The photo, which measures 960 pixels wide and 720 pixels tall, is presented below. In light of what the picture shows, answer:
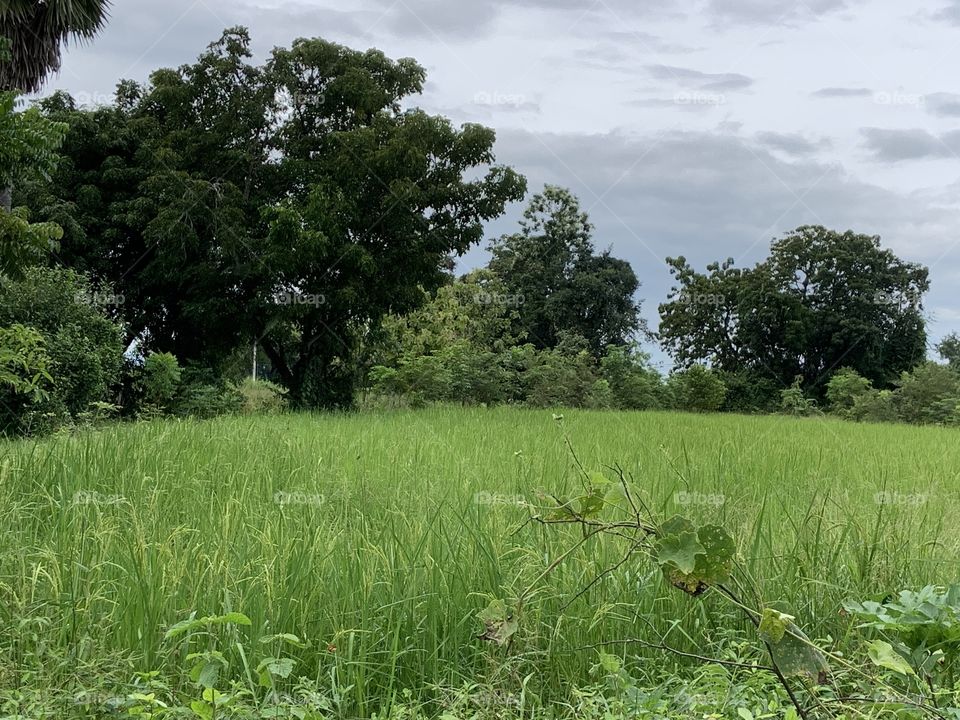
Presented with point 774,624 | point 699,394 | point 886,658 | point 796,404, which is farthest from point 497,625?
point 796,404

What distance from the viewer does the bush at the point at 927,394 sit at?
1792 centimetres

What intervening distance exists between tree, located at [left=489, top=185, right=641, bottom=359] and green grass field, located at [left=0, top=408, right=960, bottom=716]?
2441cm

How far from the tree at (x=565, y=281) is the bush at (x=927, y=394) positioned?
1200 centimetres

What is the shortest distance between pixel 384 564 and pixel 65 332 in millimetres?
11014

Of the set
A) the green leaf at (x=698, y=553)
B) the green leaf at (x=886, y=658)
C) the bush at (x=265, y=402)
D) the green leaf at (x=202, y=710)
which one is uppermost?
the green leaf at (x=698, y=553)

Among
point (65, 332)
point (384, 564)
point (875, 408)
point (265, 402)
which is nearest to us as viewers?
point (384, 564)

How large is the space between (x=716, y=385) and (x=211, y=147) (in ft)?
47.3

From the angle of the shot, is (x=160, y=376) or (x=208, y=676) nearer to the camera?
(x=208, y=676)

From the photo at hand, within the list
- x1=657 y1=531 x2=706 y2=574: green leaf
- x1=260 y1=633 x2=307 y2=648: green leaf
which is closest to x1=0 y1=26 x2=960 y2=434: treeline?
x1=260 y1=633 x2=307 y2=648: green leaf

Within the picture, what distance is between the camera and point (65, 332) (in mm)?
11594

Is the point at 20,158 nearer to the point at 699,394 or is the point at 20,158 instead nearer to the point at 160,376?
the point at 160,376

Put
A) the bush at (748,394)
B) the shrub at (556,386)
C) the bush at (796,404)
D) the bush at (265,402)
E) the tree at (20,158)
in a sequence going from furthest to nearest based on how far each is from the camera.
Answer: the bush at (748,394) → the bush at (796,404) → the shrub at (556,386) → the bush at (265,402) → the tree at (20,158)

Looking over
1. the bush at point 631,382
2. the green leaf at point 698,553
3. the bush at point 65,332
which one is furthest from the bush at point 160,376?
the green leaf at point 698,553

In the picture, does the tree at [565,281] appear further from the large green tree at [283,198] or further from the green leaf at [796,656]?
the green leaf at [796,656]
